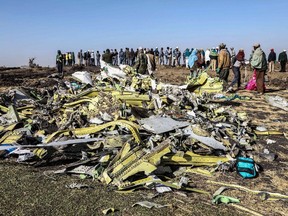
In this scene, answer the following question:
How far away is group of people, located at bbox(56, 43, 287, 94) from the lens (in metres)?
12.4

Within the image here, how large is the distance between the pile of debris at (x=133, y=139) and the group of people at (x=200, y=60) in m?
4.55

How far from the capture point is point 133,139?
215 inches

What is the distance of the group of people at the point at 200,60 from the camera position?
40.6 feet

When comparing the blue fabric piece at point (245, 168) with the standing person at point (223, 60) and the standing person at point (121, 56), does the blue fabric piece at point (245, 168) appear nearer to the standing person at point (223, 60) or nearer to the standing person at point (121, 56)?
the standing person at point (223, 60)

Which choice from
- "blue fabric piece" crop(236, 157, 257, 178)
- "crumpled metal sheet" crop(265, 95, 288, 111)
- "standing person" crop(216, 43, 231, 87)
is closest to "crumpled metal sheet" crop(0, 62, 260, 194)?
"blue fabric piece" crop(236, 157, 257, 178)

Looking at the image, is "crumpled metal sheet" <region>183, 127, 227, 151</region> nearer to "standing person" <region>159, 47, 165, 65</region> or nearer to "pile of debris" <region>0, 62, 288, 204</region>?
"pile of debris" <region>0, 62, 288, 204</region>

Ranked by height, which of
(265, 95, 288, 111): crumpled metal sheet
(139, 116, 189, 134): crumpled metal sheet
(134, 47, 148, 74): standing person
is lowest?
(265, 95, 288, 111): crumpled metal sheet

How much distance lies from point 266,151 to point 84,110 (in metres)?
3.83

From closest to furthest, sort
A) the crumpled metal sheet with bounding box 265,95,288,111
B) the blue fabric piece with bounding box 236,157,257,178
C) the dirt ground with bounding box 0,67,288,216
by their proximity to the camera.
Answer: the dirt ground with bounding box 0,67,288,216 → the blue fabric piece with bounding box 236,157,257,178 → the crumpled metal sheet with bounding box 265,95,288,111

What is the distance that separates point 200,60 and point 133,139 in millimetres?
14001

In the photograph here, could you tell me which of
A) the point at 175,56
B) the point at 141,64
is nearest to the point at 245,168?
the point at 141,64

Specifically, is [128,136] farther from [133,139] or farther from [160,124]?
[160,124]

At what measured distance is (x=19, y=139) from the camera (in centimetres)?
596

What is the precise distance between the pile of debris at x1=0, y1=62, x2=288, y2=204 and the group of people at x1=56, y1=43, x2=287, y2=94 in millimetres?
4547
